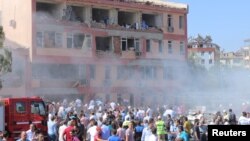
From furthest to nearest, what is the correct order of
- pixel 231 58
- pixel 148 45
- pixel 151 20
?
1. pixel 231 58
2. pixel 151 20
3. pixel 148 45

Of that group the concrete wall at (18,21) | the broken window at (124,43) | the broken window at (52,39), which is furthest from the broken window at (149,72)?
the concrete wall at (18,21)

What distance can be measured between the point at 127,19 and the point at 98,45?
451cm

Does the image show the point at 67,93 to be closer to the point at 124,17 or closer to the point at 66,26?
the point at 66,26

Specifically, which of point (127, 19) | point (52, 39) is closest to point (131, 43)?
point (127, 19)

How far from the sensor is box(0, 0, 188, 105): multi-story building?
40969mm

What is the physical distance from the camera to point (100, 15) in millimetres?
47156

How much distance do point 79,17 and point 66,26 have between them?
2373 mm

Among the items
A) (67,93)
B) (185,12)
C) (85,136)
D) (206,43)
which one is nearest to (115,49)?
(67,93)

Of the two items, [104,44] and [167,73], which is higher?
[104,44]

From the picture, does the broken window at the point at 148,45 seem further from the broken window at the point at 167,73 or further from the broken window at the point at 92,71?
the broken window at the point at 92,71

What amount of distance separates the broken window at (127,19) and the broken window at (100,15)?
2.12 meters

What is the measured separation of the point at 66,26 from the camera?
43.0 m

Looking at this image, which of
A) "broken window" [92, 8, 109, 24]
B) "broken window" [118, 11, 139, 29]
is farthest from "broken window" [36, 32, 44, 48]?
"broken window" [118, 11, 139, 29]

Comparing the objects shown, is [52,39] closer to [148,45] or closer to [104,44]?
[104,44]
